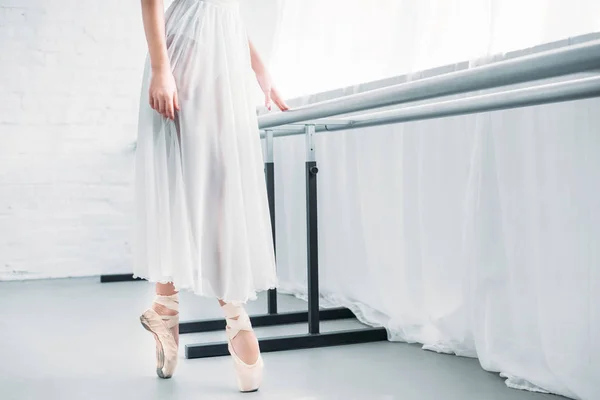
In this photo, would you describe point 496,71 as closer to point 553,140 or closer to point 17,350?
point 553,140

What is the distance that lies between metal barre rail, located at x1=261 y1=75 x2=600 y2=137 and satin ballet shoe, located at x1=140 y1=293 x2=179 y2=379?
639 mm

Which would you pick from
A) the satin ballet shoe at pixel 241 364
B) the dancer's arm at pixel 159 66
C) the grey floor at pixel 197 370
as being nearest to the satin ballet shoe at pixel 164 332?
the grey floor at pixel 197 370

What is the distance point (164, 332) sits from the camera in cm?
173

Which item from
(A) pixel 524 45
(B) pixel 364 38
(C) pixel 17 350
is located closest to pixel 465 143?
(A) pixel 524 45

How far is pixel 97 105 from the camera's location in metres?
3.64

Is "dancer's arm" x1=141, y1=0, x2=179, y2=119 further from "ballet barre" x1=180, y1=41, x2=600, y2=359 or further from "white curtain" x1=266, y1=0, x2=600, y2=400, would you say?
"white curtain" x1=266, y1=0, x2=600, y2=400

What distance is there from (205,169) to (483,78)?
65 centimetres

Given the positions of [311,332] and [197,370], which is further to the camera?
[311,332]

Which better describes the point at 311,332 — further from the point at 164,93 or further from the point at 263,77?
the point at 164,93

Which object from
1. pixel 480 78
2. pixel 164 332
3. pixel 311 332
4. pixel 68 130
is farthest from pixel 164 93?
pixel 68 130

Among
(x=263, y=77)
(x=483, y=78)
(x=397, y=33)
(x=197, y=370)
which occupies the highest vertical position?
(x=397, y=33)

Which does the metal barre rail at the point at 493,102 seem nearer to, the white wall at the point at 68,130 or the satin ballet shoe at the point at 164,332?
the satin ballet shoe at the point at 164,332

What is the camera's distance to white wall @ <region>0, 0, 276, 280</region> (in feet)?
11.6

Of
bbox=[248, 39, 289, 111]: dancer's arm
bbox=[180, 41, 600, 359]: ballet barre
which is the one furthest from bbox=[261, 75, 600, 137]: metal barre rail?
bbox=[248, 39, 289, 111]: dancer's arm
